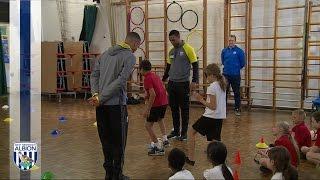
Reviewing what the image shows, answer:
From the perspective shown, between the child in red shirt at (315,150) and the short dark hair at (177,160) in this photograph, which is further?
the child in red shirt at (315,150)

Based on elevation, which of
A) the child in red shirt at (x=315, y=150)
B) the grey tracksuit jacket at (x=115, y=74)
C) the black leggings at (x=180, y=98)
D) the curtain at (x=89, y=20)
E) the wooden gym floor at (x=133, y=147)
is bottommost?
the wooden gym floor at (x=133, y=147)

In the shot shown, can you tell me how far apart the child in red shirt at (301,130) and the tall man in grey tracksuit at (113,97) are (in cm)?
251

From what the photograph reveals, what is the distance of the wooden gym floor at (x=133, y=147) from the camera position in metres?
5.42

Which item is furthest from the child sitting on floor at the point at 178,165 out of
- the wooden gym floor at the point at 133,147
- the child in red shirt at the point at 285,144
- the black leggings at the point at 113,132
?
the child in red shirt at the point at 285,144

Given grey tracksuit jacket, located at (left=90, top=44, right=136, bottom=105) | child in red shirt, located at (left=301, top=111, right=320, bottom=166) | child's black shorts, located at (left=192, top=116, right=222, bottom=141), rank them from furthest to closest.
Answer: child in red shirt, located at (left=301, top=111, right=320, bottom=166) < child's black shorts, located at (left=192, top=116, right=222, bottom=141) < grey tracksuit jacket, located at (left=90, top=44, right=136, bottom=105)

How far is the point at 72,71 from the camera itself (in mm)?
13508

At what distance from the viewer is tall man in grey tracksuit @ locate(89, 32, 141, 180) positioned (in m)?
4.58

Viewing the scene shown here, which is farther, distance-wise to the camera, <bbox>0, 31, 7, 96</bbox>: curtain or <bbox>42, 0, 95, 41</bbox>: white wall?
<bbox>42, 0, 95, 41</bbox>: white wall

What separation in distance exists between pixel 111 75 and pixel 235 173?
1904 millimetres

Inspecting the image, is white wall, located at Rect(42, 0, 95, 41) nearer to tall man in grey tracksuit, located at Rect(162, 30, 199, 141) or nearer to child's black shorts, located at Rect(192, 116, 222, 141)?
tall man in grey tracksuit, located at Rect(162, 30, 199, 141)

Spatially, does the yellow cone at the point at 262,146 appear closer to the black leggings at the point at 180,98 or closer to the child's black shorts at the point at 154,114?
the black leggings at the point at 180,98

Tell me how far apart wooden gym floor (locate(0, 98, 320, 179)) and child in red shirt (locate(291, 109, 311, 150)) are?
0.95 feet

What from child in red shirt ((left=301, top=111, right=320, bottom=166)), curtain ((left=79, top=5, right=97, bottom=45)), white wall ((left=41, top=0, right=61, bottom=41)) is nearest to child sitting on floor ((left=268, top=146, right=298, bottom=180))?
child in red shirt ((left=301, top=111, right=320, bottom=166))
